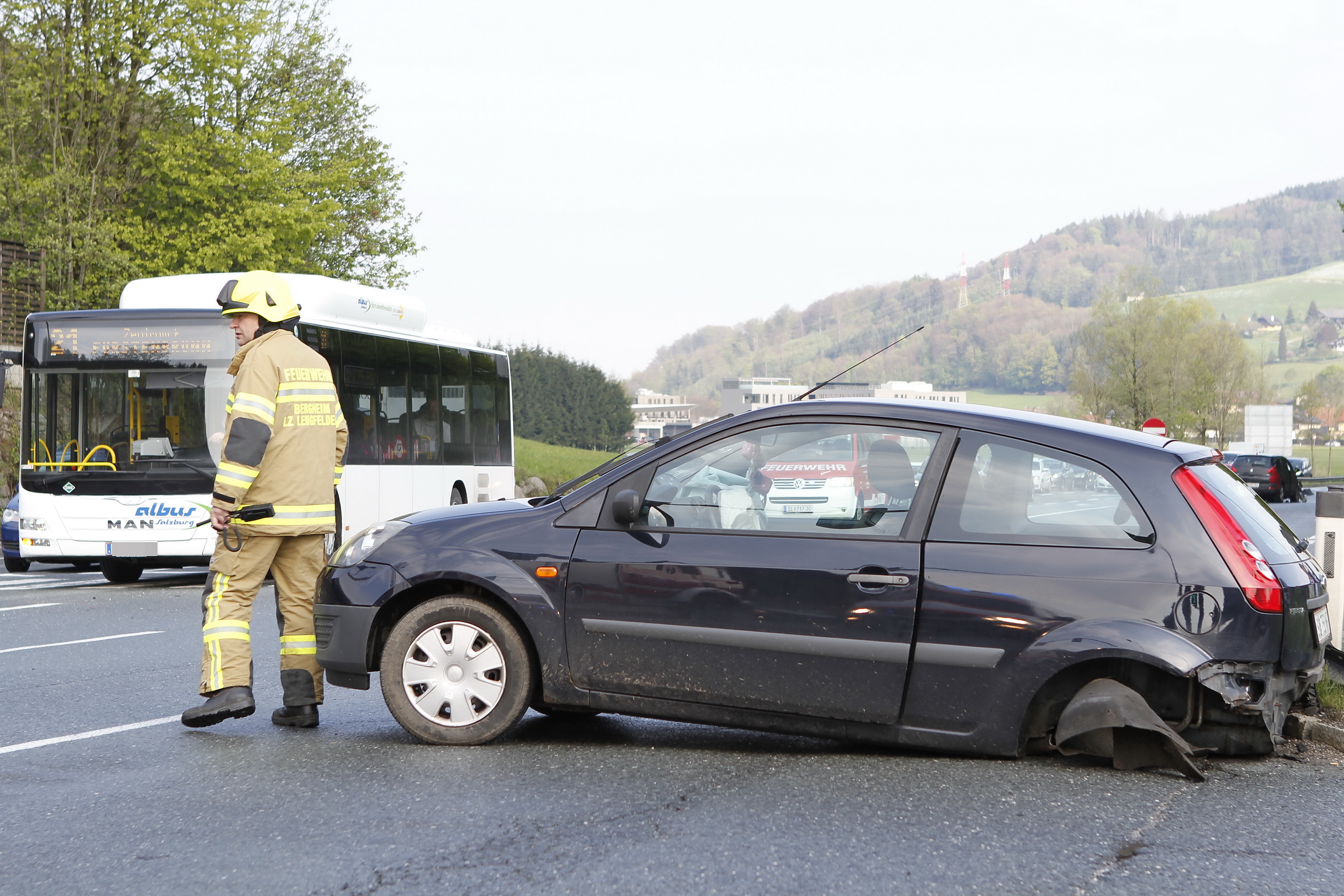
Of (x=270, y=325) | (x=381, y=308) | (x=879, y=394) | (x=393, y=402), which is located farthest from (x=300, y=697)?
(x=381, y=308)

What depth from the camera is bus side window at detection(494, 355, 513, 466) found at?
805 inches

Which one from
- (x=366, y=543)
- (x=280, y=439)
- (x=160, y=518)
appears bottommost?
(x=160, y=518)

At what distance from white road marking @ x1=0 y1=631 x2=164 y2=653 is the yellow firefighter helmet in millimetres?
4181

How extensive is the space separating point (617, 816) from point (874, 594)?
4.21 ft

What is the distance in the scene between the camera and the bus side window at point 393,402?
1612cm

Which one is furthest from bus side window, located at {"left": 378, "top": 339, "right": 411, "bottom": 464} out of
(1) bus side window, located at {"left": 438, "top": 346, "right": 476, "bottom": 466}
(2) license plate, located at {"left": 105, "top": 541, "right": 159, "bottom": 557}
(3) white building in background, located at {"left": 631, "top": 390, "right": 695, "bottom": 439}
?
(3) white building in background, located at {"left": 631, "top": 390, "right": 695, "bottom": 439}

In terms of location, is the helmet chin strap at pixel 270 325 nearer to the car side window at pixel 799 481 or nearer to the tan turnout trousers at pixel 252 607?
the tan turnout trousers at pixel 252 607

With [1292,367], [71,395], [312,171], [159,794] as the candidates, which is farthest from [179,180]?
[1292,367]

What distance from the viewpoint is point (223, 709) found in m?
5.73

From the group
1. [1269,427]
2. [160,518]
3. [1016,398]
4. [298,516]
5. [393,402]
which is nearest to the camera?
[298,516]

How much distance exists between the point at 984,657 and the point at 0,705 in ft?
16.3

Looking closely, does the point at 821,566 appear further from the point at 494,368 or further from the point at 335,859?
the point at 494,368

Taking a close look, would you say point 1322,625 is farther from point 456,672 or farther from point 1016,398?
point 1016,398

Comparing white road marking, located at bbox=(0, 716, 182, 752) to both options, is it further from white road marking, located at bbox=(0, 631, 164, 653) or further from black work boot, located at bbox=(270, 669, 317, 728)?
white road marking, located at bbox=(0, 631, 164, 653)
